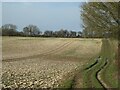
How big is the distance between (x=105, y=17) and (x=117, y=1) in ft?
7.91

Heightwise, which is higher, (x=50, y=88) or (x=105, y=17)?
(x=105, y=17)

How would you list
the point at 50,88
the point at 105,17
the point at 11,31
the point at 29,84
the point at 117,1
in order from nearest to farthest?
1. the point at 50,88
2. the point at 29,84
3. the point at 117,1
4. the point at 105,17
5. the point at 11,31

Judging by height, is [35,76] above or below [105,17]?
below

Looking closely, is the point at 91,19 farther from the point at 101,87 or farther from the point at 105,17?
the point at 101,87

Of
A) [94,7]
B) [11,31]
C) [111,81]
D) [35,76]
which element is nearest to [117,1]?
[94,7]

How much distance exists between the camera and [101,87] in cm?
1808

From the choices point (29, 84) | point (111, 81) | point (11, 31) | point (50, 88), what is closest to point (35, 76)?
point (29, 84)

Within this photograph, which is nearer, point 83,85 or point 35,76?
point 83,85

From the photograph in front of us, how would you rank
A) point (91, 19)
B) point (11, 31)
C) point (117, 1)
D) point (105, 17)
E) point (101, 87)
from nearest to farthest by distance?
point (101, 87)
point (117, 1)
point (105, 17)
point (91, 19)
point (11, 31)

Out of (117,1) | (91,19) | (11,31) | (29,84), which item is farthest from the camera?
(11,31)

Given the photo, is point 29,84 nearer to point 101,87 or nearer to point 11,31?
point 101,87

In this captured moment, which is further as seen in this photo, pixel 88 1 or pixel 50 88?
pixel 88 1

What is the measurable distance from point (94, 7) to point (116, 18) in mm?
2486

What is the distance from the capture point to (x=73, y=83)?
2008 centimetres
